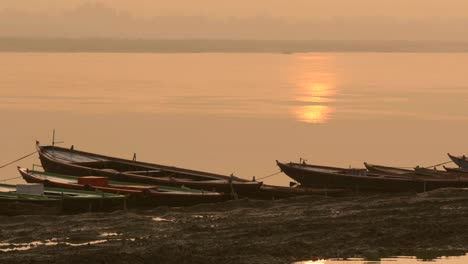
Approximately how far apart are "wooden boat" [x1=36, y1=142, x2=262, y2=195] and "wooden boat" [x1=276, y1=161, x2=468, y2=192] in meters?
3.11

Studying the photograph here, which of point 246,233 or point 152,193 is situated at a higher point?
point 152,193

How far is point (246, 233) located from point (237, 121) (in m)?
45.7

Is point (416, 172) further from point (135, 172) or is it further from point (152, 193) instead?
point (152, 193)

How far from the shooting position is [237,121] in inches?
2869

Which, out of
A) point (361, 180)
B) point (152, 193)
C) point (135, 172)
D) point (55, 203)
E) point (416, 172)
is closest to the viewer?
point (55, 203)

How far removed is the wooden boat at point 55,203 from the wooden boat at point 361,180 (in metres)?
9.04

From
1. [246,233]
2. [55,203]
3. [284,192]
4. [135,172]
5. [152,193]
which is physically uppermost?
[135,172]

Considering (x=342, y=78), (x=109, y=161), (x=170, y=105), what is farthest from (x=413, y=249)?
(x=342, y=78)

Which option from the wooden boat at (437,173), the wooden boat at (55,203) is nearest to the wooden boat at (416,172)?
the wooden boat at (437,173)

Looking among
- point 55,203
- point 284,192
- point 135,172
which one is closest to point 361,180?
point 284,192

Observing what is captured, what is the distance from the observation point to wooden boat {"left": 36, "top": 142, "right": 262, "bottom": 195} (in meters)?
35.4

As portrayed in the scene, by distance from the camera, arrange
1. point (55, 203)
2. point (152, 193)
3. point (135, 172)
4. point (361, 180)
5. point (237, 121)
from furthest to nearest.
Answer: point (237, 121), point (135, 172), point (361, 180), point (152, 193), point (55, 203)

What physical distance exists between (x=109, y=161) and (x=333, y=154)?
18.6 meters

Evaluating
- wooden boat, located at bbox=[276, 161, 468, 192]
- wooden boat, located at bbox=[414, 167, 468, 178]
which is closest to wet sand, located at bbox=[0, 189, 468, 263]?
wooden boat, located at bbox=[276, 161, 468, 192]
